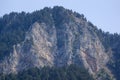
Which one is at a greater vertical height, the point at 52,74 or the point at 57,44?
the point at 57,44

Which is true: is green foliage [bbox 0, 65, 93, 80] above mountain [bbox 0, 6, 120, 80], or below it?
below

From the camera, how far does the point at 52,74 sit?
13912 centimetres

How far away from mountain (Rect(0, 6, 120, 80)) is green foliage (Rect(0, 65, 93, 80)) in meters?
6.01

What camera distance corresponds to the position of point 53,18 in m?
174

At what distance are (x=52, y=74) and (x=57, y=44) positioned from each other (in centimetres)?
2739

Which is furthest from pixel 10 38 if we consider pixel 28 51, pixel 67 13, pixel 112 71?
pixel 112 71

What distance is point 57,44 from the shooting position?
542 feet

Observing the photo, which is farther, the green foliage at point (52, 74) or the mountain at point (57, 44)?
the mountain at point (57, 44)

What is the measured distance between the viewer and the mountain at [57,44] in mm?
154375

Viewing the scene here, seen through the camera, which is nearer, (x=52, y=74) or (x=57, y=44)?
→ (x=52, y=74)

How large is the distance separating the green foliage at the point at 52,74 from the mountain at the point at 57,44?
6007 millimetres

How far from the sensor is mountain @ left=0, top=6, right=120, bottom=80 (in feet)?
Answer: 506

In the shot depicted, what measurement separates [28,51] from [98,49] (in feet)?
84.1

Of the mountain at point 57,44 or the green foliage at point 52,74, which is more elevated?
the mountain at point 57,44
